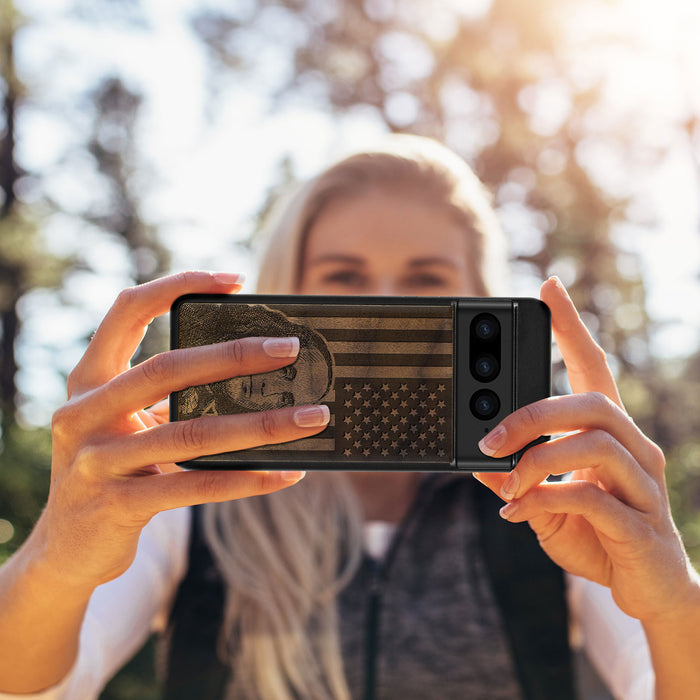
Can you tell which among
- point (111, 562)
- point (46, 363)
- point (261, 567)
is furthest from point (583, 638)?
point (46, 363)

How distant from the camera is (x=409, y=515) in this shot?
2.58 m

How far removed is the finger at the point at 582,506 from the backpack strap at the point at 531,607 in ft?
3.72

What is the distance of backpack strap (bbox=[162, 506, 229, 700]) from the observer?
2.36m

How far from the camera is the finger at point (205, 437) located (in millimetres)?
1243

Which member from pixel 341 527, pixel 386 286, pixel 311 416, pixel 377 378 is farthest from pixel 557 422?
pixel 341 527

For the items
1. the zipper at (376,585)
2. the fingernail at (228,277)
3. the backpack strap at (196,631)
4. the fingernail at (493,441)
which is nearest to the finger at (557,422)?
the fingernail at (493,441)

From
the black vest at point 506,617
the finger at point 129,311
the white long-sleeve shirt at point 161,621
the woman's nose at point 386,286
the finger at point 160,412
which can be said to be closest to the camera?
the finger at point 129,311

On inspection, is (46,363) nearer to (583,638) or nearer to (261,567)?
→ (261,567)

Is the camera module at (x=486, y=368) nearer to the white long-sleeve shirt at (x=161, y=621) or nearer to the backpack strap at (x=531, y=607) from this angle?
the white long-sleeve shirt at (x=161, y=621)

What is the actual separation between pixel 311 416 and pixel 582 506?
58 cm

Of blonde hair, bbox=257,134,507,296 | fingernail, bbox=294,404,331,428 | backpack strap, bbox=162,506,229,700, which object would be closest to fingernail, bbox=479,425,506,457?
fingernail, bbox=294,404,331,428

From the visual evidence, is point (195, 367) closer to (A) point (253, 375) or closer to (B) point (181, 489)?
(A) point (253, 375)

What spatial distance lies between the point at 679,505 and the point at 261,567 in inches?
198

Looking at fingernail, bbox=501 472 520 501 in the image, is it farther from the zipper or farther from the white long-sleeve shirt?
the zipper
